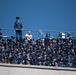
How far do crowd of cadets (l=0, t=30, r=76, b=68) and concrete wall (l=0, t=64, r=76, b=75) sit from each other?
1070mm

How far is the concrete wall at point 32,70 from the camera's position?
12008 mm

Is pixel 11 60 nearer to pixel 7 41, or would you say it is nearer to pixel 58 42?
pixel 7 41

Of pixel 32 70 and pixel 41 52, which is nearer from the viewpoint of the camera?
pixel 32 70

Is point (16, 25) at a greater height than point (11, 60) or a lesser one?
greater

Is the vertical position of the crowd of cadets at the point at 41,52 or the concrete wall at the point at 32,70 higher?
the crowd of cadets at the point at 41,52

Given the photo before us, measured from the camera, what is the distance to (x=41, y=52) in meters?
13.7

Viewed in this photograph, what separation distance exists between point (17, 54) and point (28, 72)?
167 cm

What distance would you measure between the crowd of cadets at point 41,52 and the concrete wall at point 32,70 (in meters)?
1.07

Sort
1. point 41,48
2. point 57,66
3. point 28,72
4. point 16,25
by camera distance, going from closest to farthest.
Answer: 1. point 28,72
2. point 57,66
3. point 41,48
4. point 16,25

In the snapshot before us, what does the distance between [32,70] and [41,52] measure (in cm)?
175

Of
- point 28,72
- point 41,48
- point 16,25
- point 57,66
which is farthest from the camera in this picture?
point 16,25

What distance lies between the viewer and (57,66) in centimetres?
1293

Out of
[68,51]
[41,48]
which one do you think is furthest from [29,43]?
[68,51]

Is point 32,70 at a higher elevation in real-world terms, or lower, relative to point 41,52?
lower
